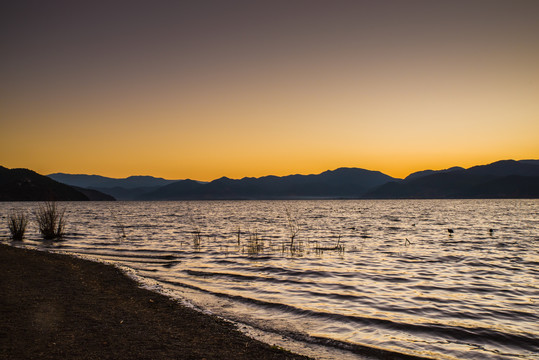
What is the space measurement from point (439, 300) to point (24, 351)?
1149 centimetres

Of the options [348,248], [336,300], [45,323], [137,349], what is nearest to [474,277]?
[336,300]

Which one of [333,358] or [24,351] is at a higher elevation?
[24,351]

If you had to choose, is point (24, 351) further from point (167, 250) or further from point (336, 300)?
point (167, 250)

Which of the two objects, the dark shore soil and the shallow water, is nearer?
the dark shore soil

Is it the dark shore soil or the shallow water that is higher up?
the dark shore soil

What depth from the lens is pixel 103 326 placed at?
7605 millimetres

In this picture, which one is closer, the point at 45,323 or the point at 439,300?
the point at 45,323

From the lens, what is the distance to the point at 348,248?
82.3ft

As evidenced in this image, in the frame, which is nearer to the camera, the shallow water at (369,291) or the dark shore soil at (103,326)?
the dark shore soil at (103,326)

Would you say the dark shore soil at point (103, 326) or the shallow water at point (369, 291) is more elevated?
the dark shore soil at point (103, 326)

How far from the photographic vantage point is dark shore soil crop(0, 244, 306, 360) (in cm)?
621

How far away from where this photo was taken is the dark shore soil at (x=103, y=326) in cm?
621

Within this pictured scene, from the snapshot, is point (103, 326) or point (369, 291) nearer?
point (103, 326)

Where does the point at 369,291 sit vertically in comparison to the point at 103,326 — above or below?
below
